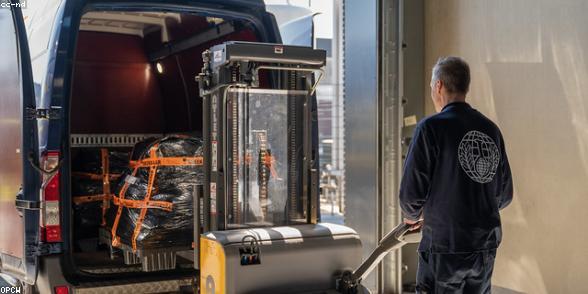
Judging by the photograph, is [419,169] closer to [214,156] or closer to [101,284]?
[214,156]

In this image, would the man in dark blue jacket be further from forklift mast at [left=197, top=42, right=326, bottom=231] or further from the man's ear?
forklift mast at [left=197, top=42, right=326, bottom=231]

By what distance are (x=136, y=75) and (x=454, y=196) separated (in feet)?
12.6

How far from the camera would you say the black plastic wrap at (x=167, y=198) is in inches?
165

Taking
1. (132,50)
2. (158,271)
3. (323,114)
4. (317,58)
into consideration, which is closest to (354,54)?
(132,50)

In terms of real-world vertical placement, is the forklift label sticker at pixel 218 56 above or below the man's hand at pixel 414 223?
above

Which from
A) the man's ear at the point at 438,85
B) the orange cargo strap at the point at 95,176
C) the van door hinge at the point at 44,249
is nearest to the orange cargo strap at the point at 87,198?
the orange cargo strap at the point at 95,176

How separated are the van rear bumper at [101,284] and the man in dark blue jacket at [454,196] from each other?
171cm

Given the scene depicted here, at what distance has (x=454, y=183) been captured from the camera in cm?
319

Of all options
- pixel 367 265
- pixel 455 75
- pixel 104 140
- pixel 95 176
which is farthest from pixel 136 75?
pixel 455 75

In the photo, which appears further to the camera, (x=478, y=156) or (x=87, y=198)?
(x=87, y=198)

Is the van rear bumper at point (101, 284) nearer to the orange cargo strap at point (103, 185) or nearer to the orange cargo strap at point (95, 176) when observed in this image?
the orange cargo strap at point (103, 185)

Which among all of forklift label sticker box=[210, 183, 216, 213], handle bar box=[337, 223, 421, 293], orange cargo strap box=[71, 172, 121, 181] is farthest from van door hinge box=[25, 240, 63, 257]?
handle bar box=[337, 223, 421, 293]

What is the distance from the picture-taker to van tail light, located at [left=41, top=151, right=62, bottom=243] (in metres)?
3.97

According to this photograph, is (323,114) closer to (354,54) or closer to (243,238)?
(354,54)
